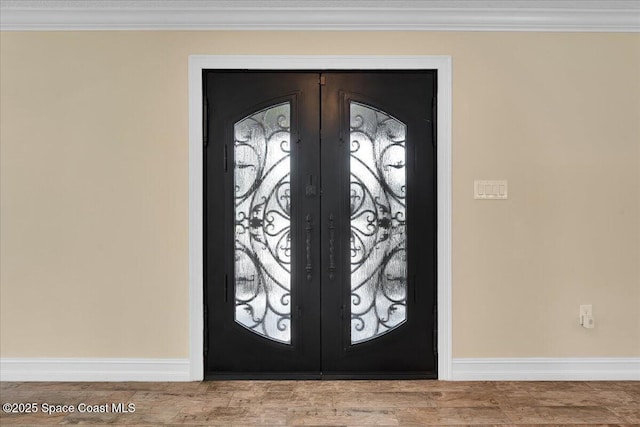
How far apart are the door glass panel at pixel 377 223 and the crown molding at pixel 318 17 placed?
567 mm

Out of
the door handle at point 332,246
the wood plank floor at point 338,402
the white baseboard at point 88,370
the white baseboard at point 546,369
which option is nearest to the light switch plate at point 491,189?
the door handle at point 332,246

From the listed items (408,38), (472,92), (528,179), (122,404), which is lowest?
(122,404)

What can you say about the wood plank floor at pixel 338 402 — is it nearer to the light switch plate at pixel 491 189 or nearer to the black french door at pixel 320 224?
the black french door at pixel 320 224

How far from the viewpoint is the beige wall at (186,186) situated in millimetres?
3381

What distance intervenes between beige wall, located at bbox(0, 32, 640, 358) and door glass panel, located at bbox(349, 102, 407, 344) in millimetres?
345

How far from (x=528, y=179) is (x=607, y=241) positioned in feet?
2.07

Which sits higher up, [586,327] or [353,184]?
[353,184]

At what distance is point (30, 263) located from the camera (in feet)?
11.1

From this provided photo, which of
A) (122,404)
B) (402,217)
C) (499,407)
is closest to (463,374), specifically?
(499,407)

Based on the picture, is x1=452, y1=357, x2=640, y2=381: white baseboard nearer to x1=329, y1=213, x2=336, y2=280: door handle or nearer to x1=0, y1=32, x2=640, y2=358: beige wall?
x1=0, y1=32, x2=640, y2=358: beige wall

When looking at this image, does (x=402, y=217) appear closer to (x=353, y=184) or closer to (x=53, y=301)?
(x=353, y=184)

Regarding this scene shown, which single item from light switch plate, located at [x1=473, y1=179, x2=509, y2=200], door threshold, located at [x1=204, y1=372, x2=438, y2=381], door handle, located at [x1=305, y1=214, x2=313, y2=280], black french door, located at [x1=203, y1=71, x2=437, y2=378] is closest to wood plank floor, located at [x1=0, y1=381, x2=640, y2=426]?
door threshold, located at [x1=204, y1=372, x2=438, y2=381]

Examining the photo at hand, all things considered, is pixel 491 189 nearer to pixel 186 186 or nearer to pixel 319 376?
pixel 319 376

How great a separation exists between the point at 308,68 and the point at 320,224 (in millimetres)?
965
